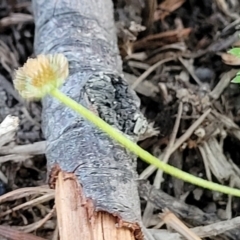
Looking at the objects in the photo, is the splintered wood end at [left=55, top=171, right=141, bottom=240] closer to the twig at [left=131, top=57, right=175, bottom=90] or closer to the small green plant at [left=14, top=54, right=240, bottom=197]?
the small green plant at [left=14, top=54, right=240, bottom=197]

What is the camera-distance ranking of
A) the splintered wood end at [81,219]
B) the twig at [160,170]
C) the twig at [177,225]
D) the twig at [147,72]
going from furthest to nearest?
1. the twig at [147,72]
2. the twig at [160,170]
3. the twig at [177,225]
4. the splintered wood end at [81,219]

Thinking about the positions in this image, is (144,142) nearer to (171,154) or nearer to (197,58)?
(171,154)

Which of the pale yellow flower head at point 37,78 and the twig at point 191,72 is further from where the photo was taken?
the twig at point 191,72

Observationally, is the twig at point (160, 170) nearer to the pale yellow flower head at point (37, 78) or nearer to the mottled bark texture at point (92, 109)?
the mottled bark texture at point (92, 109)

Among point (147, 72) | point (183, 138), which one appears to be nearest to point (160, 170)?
point (183, 138)

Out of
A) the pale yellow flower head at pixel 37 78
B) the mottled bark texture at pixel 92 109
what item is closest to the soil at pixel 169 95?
the mottled bark texture at pixel 92 109

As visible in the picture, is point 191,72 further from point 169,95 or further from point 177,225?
point 177,225

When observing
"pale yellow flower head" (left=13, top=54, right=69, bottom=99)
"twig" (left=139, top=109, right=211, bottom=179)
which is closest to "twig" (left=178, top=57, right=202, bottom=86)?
"twig" (left=139, top=109, right=211, bottom=179)

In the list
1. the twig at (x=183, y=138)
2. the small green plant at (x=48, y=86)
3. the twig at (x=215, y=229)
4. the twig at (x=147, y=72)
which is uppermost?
the twig at (x=147, y=72)
